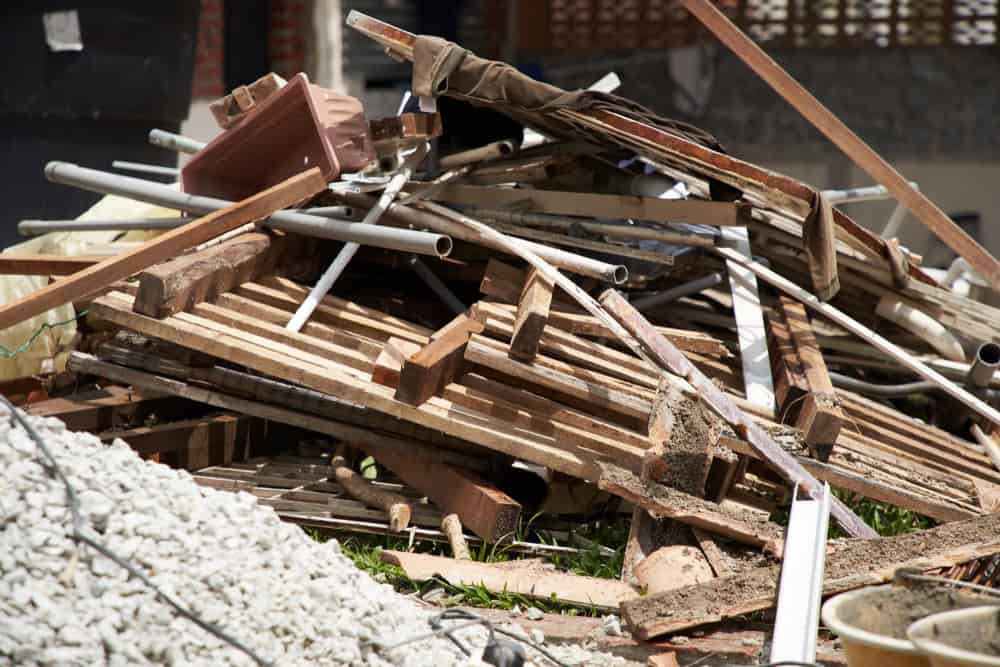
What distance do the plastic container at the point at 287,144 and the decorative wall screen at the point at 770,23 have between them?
8.35 metres

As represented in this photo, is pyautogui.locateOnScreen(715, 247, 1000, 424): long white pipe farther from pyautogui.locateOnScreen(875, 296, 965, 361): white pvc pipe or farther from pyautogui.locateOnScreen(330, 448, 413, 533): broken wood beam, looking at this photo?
pyautogui.locateOnScreen(330, 448, 413, 533): broken wood beam

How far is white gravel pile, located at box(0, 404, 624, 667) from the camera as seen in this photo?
2.87m

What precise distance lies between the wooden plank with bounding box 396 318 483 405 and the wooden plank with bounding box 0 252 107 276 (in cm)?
174

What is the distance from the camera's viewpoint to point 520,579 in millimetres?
4109

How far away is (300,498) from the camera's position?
4742mm

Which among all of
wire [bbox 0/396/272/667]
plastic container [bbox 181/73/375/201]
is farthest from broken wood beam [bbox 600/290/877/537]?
wire [bbox 0/396/272/667]

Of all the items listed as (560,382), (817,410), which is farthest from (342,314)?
(817,410)

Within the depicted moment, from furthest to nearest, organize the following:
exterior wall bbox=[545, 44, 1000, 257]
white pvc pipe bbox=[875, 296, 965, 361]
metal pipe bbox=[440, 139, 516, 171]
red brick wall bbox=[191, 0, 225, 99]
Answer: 1. exterior wall bbox=[545, 44, 1000, 257]
2. red brick wall bbox=[191, 0, 225, 99]
3. white pvc pipe bbox=[875, 296, 965, 361]
4. metal pipe bbox=[440, 139, 516, 171]

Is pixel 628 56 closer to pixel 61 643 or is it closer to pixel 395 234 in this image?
pixel 395 234

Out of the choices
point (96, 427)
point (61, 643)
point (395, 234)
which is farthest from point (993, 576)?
point (96, 427)

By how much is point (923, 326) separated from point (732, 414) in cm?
181

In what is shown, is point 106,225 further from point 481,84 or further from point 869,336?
point 869,336

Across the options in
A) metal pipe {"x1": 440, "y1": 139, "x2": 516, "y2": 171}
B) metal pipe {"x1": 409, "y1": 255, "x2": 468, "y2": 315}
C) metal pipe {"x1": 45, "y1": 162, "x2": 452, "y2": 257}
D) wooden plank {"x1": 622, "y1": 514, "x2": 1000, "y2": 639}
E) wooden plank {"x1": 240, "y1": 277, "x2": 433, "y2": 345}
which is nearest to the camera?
wooden plank {"x1": 622, "y1": 514, "x2": 1000, "y2": 639}

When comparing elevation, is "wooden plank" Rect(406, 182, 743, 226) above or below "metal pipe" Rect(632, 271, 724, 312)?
above
